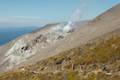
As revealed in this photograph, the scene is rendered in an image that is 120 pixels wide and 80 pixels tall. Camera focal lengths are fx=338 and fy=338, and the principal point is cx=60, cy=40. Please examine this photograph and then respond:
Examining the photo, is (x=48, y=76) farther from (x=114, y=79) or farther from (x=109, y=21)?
(x=109, y=21)

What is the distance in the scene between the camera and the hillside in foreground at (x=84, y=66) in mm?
92731

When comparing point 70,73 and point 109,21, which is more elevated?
point 109,21

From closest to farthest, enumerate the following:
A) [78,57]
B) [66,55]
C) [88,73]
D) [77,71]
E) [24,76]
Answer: [88,73], [77,71], [24,76], [78,57], [66,55]

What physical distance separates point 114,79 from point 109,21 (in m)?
116

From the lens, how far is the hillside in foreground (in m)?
92.7

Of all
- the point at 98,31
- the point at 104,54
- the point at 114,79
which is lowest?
the point at 114,79

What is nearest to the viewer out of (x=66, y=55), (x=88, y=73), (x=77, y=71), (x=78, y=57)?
(x=88, y=73)

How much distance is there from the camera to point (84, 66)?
106 metres

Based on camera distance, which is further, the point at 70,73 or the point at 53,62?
the point at 53,62

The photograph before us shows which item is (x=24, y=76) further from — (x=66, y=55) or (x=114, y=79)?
(x=114, y=79)

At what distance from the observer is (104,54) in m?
112

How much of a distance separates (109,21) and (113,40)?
7383cm

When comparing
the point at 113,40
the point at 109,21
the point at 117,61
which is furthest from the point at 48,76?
the point at 109,21

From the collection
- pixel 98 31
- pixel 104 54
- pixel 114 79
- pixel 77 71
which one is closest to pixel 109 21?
pixel 98 31
